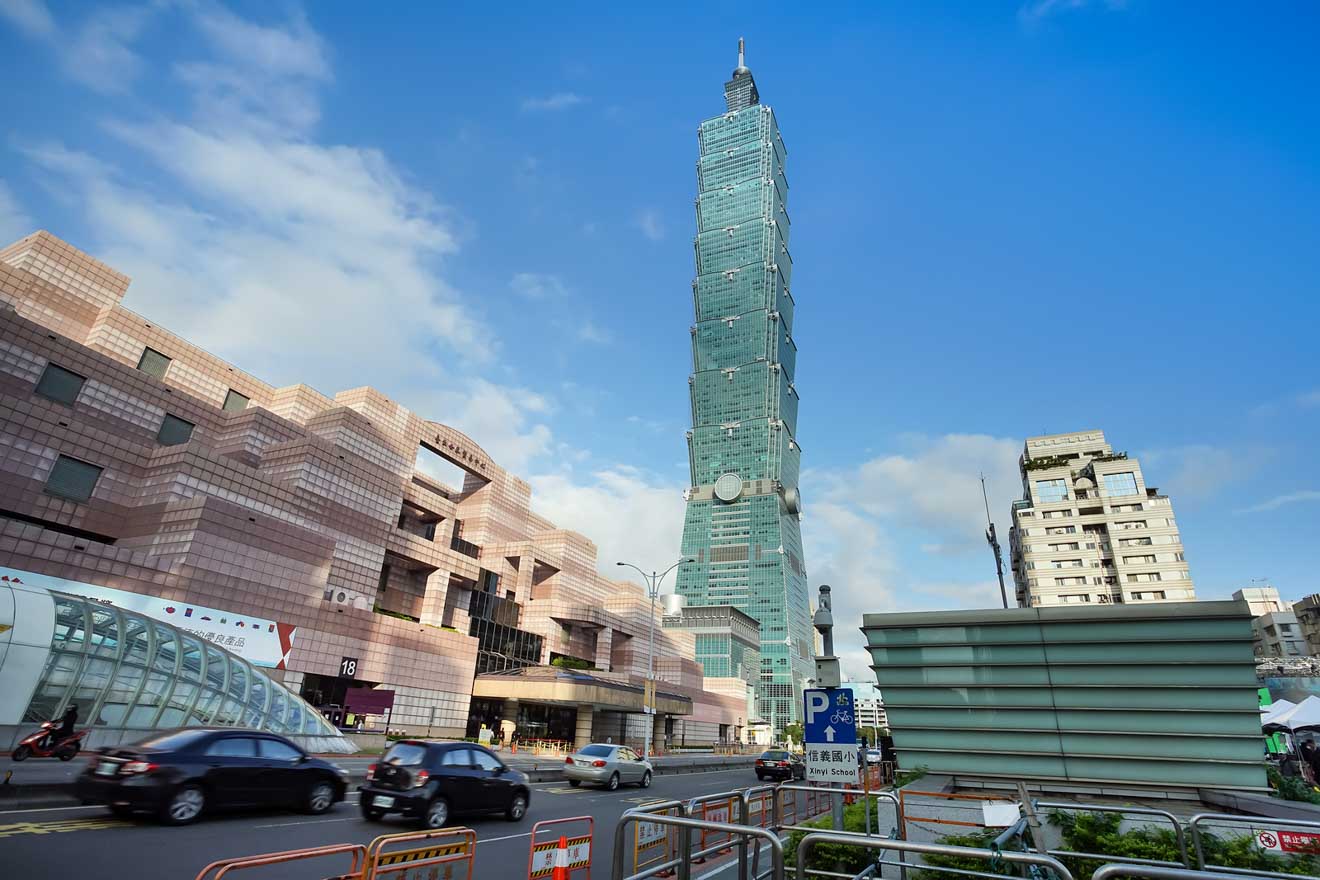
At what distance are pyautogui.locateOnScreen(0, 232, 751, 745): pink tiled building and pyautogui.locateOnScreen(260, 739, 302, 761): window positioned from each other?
27457 mm

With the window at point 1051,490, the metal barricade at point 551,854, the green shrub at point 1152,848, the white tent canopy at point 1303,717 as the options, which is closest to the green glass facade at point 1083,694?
the green shrub at point 1152,848

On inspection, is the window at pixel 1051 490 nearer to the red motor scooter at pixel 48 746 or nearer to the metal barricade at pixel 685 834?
the metal barricade at pixel 685 834

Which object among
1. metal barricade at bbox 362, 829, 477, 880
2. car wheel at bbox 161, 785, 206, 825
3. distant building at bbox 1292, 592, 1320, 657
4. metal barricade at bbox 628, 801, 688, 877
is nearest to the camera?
metal barricade at bbox 362, 829, 477, 880

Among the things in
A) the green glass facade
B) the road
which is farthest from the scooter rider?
the green glass facade

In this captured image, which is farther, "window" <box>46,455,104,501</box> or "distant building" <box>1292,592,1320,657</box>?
"distant building" <box>1292,592,1320,657</box>

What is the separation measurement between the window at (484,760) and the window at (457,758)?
0.12 metres

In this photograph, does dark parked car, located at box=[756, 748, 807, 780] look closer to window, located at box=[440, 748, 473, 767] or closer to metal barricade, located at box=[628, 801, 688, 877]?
window, located at box=[440, 748, 473, 767]

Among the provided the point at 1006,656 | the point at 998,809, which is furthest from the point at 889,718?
the point at 998,809

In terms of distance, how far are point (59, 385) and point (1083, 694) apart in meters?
54.3

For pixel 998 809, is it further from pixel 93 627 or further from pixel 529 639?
pixel 529 639

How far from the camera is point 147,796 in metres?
10.7

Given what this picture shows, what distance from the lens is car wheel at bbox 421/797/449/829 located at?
1264 cm

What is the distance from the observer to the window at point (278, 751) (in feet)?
41.4

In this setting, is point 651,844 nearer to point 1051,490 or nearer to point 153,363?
point 153,363
